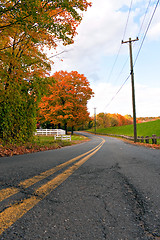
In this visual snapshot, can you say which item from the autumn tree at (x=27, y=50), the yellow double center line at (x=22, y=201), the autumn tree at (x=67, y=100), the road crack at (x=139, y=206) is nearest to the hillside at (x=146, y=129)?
the autumn tree at (x=67, y=100)

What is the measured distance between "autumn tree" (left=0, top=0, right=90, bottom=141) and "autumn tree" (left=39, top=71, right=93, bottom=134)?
1945cm

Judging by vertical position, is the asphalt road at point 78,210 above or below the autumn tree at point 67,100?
below

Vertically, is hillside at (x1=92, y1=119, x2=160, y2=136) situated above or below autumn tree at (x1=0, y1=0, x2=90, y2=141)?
below

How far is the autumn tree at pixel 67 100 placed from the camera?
98.3ft

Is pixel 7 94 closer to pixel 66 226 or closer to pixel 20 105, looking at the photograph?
pixel 20 105

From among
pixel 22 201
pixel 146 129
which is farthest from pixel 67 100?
pixel 22 201

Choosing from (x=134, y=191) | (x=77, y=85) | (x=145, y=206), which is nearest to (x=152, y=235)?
(x=145, y=206)

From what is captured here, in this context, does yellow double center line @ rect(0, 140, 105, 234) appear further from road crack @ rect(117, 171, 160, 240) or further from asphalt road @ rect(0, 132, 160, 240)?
road crack @ rect(117, 171, 160, 240)

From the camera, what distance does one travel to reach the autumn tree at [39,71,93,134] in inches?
1180

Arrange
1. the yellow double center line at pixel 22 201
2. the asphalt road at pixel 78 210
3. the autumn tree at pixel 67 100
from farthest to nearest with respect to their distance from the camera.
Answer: the autumn tree at pixel 67 100, the yellow double center line at pixel 22 201, the asphalt road at pixel 78 210

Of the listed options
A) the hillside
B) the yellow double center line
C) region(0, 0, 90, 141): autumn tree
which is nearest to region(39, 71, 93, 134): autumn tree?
the hillside

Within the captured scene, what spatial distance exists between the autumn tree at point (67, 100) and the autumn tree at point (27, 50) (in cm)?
1945

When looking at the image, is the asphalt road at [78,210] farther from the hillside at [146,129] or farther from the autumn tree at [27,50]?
the hillside at [146,129]

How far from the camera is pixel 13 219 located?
3.98ft
